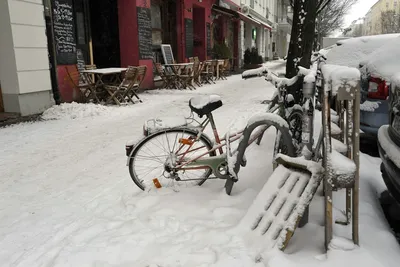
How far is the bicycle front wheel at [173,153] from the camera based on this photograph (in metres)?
3.53

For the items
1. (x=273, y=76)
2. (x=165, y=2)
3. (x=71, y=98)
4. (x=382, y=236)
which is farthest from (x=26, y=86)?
(x=165, y=2)

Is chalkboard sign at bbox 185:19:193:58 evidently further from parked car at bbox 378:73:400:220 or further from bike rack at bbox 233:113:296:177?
parked car at bbox 378:73:400:220

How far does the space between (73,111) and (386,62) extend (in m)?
5.93

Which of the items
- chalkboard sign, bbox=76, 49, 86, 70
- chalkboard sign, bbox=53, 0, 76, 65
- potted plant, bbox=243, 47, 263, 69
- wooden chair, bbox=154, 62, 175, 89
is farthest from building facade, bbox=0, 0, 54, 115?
potted plant, bbox=243, 47, 263, 69

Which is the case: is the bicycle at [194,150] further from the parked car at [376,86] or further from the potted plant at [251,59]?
the potted plant at [251,59]

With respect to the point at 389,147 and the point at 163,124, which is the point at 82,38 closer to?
the point at 163,124

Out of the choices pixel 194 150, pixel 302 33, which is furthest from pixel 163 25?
pixel 194 150

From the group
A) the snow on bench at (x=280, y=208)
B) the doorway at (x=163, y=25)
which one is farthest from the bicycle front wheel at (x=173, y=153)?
the doorway at (x=163, y=25)

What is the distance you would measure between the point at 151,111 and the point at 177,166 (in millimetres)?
5015

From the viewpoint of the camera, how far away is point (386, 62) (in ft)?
14.1

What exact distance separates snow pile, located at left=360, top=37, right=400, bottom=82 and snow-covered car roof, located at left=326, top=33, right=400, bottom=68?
30.1 inches

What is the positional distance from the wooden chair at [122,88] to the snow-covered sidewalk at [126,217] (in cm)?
353

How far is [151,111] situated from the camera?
331 inches

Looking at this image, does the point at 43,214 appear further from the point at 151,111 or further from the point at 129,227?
the point at 151,111
